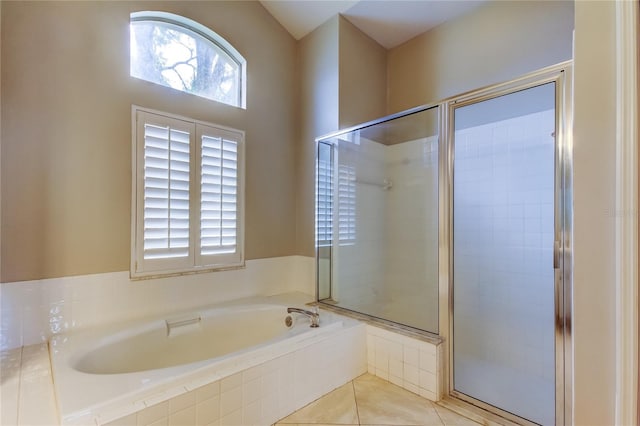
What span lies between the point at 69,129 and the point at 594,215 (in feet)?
8.01

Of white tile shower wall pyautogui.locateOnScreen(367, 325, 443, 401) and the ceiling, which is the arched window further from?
white tile shower wall pyautogui.locateOnScreen(367, 325, 443, 401)

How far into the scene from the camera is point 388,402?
1.75m

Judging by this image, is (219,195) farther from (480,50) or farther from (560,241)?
(480,50)

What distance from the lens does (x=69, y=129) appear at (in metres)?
1.82

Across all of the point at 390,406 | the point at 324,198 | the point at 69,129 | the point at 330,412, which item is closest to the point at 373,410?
the point at 390,406

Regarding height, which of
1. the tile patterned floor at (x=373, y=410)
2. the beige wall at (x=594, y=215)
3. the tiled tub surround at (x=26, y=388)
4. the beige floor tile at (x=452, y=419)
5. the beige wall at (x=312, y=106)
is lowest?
the beige floor tile at (x=452, y=419)

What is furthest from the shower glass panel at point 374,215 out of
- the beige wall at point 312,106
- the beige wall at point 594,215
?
the beige wall at point 594,215

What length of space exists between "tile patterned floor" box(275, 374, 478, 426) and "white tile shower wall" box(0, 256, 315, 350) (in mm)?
1178

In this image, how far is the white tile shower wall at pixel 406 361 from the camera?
1781mm

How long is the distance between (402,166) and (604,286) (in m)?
2.36

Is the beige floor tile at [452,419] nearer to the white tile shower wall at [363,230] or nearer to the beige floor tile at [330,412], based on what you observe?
the beige floor tile at [330,412]

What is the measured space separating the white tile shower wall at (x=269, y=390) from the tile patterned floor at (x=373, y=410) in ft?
0.19

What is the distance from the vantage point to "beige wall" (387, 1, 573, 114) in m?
2.14

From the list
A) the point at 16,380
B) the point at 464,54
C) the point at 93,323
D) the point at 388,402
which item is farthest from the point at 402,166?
the point at 16,380
